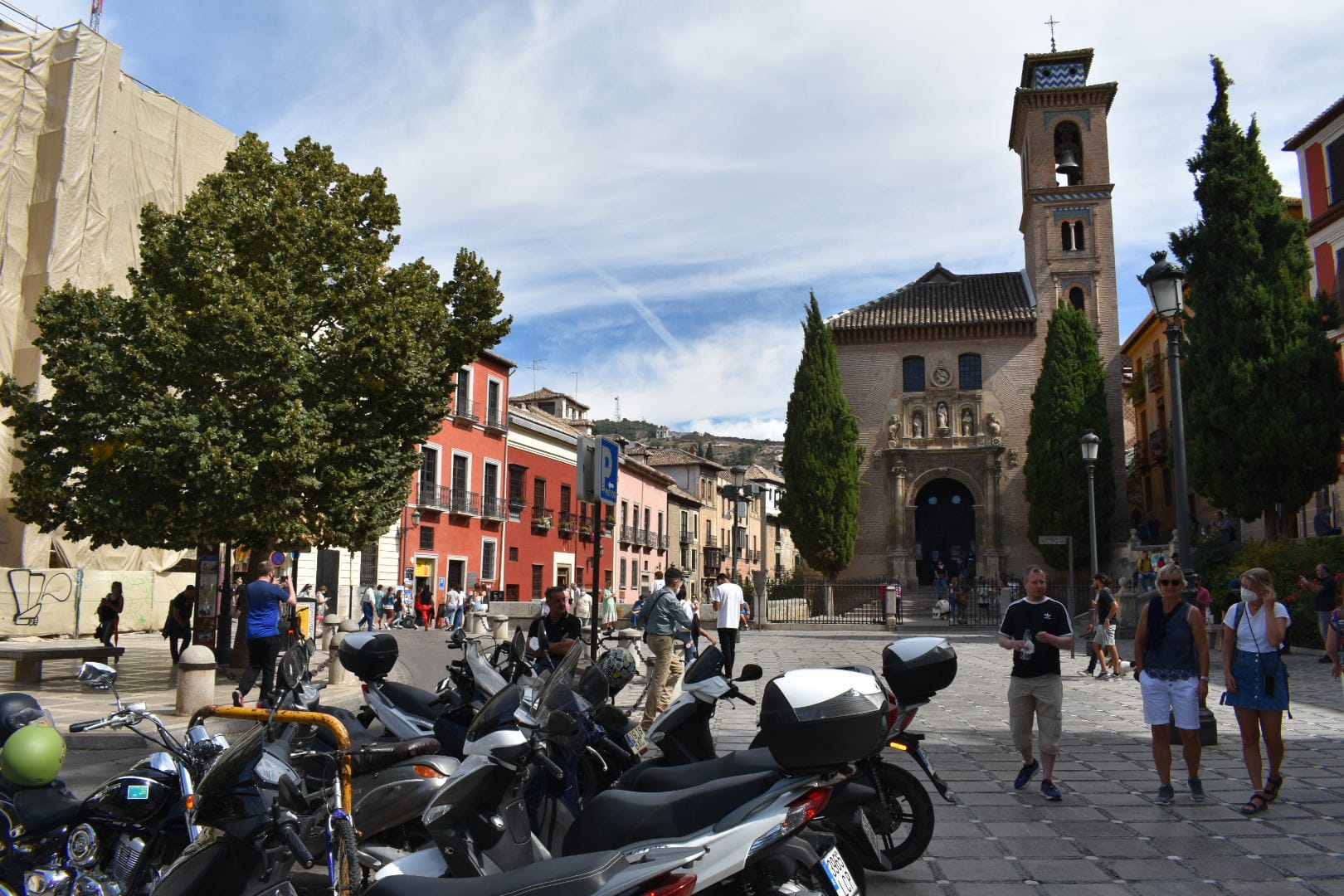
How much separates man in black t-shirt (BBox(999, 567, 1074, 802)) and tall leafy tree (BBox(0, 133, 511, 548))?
30.7 feet

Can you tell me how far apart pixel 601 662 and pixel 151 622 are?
24161 millimetres

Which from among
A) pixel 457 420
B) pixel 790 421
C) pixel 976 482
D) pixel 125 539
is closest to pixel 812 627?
pixel 790 421

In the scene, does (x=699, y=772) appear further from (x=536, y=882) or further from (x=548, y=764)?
(x=536, y=882)

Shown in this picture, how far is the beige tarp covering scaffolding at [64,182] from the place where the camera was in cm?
2372

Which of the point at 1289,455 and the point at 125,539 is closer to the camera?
the point at 125,539

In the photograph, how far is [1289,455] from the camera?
21453 mm

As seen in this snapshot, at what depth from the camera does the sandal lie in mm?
6100

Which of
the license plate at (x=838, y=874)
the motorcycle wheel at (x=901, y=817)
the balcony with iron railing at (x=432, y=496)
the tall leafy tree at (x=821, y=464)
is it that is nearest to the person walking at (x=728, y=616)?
the motorcycle wheel at (x=901, y=817)

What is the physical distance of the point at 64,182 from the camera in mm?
23906

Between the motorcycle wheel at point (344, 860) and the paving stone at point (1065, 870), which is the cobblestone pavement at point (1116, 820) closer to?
the paving stone at point (1065, 870)

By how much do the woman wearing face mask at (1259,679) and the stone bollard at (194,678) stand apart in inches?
375

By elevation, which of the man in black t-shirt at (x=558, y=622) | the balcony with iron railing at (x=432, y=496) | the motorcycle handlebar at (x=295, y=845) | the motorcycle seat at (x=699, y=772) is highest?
the balcony with iron railing at (x=432, y=496)

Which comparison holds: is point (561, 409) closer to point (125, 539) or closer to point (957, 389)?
point (957, 389)

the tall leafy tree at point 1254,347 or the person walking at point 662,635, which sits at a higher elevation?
the tall leafy tree at point 1254,347
